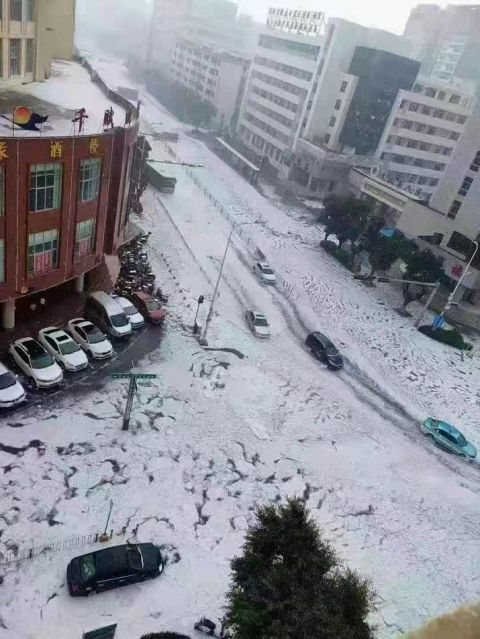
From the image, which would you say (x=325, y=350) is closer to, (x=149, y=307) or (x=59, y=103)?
(x=149, y=307)

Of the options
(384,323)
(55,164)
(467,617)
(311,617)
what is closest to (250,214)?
(384,323)

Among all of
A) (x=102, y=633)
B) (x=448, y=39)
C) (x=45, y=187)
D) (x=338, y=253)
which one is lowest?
(x=102, y=633)

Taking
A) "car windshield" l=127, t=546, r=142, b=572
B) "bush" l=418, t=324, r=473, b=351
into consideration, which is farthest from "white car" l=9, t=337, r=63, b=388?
"bush" l=418, t=324, r=473, b=351

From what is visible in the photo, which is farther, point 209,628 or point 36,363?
point 36,363

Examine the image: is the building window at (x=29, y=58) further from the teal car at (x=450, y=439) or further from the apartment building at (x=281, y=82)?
the apartment building at (x=281, y=82)

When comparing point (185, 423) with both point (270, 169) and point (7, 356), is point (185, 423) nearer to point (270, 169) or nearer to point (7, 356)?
point (7, 356)

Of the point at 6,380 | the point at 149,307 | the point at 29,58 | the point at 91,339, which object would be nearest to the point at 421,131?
the point at 29,58

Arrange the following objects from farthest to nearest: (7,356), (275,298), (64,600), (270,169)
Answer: (270,169) < (275,298) < (7,356) < (64,600)
